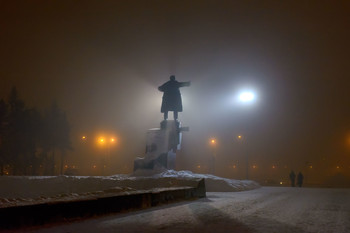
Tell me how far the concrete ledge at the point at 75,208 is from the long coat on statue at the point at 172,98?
11.6 meters

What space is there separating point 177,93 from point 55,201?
15297 millimetres

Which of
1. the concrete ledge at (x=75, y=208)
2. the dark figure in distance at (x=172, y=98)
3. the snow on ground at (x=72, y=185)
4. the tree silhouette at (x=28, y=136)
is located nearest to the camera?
the concrete ledge at (x=75, y=208)

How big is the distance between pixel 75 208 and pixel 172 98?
1481 centimetres

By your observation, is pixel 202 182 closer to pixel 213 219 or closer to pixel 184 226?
pixel 213 219

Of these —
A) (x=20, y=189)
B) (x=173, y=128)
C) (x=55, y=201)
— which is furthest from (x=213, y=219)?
(x=173, y=128)

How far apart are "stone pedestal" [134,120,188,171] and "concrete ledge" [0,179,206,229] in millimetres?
10054

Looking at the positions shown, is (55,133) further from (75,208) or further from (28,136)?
(75,208)

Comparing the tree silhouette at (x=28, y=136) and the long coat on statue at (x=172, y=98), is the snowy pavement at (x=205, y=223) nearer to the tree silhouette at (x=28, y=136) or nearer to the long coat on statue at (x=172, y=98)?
the long coat on statue at (x=172, y=98)

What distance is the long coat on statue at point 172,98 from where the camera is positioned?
20.0 m

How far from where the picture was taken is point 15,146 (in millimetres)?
40250

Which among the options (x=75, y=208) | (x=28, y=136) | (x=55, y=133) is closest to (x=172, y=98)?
(x=75, y=208)

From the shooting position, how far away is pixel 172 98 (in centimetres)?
2000

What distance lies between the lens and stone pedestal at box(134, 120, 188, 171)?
18734 millimetres

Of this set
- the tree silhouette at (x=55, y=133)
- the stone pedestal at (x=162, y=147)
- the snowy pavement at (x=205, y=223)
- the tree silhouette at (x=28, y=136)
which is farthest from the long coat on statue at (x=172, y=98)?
the tree silhouette at (x=55, y=133)
